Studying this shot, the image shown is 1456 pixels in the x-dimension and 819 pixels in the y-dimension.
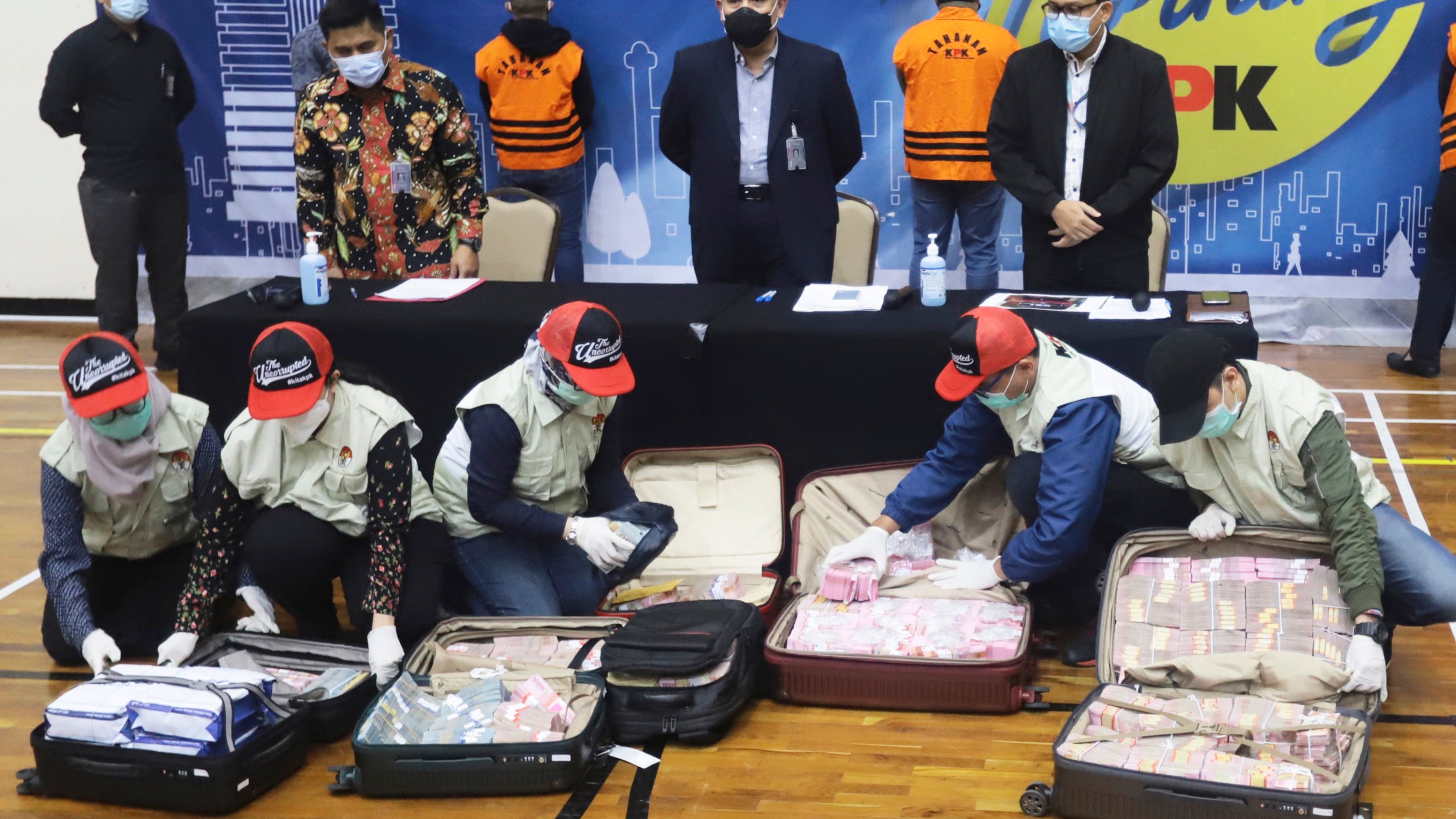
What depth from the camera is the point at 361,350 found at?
421 cm

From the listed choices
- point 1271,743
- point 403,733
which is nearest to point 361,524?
point 403,733

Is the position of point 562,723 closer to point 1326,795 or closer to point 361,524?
point 361,524

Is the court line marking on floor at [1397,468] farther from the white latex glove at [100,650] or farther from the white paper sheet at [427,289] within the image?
the white latex glove at [100,650]

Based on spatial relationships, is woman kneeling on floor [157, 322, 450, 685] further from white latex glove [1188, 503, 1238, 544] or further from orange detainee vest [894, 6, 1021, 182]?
orange detainee vest [894, 6, 1021, 182]

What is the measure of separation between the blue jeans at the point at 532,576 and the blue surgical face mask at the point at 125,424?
2.64ft

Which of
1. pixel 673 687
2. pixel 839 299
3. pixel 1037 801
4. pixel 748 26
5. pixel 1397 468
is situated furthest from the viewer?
pixel 1397 468

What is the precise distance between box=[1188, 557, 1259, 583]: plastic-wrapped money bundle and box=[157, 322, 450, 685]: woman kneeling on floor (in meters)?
1.82

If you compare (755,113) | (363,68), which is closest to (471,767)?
(363,68)

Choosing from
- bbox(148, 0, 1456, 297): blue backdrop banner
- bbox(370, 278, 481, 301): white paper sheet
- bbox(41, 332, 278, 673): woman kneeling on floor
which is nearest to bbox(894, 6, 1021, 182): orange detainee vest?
bbox(148, 0, 1456, 297): blue backdrop banner

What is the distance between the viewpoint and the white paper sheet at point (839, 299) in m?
4.16

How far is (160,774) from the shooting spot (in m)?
3.04

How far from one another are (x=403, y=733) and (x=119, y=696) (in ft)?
1.97

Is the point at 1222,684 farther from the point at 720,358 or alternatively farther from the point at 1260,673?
the point at 720,358

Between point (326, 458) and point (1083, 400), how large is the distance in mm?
1806
